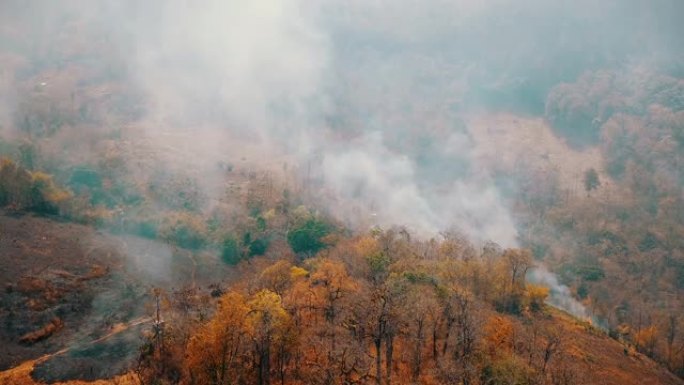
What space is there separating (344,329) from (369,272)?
28837 millimetres

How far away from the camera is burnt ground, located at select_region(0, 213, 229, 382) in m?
68.9

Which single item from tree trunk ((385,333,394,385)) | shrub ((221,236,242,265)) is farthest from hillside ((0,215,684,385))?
shrub ((221,236,242,265))

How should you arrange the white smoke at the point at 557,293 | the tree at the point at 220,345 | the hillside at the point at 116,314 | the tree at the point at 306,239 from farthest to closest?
the white smoke at the point at 557,293 < the tree at the point at 306,239 < the hillside at the point at 116,314 < the tree at the point at 220,345

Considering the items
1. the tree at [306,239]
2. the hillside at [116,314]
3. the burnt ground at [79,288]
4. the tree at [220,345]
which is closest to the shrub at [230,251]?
the burnt ground at [79,288]

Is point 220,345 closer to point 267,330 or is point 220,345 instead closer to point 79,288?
point 267,330

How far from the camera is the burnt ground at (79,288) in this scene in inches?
2712

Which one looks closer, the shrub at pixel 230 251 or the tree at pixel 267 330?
the tree at pixel 267 330

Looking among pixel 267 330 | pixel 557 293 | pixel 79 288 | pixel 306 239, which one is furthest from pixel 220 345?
pixel 557 293

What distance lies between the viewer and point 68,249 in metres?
102

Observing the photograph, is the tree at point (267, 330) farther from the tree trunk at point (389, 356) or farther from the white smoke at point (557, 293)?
the white smoke at point (557, 293)

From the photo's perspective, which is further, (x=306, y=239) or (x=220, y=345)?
(x=306, y=239)

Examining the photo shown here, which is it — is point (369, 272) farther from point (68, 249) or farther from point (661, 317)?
point (661, 317)

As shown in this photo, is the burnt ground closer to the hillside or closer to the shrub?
the hillside

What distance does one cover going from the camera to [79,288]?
8956cm
